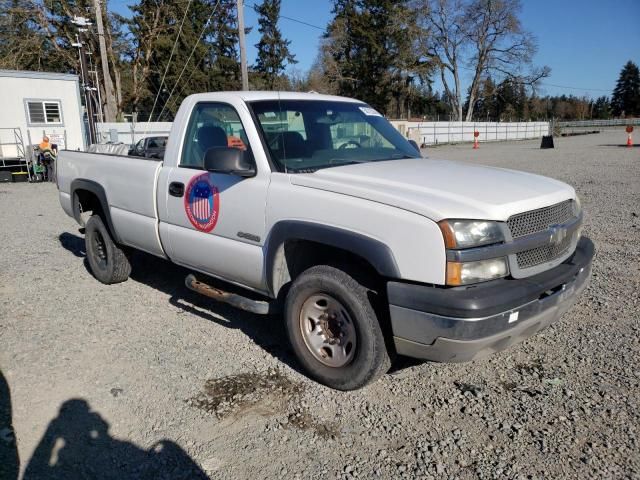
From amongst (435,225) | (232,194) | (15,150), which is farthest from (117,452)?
(15,150)

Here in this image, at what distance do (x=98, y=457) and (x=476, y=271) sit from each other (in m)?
2.34

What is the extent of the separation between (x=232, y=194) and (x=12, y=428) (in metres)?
2.05

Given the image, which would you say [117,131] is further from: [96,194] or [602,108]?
[602,108]

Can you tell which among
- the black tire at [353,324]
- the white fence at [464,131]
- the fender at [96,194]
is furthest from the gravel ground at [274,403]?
the white fence at [464,131]

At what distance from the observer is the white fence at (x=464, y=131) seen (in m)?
39.0

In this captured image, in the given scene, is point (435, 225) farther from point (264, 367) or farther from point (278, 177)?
point (264, 367)

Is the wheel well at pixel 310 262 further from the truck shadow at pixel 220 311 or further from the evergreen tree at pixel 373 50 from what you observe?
the evergreen tree at pixel 373 50

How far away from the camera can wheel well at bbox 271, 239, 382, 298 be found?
333cm

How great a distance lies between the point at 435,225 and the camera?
282 centimetres

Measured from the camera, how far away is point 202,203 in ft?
13.6

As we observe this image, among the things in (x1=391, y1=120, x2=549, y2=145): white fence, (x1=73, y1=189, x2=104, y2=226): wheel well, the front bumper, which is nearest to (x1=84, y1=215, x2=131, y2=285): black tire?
(x1=73, y1=189, x2=104, y2=226): wheel well

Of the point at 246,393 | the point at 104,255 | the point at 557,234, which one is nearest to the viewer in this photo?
the point at 557,234

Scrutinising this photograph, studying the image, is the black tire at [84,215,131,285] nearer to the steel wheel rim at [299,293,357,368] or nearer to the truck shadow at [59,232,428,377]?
the truck shadow at [59,232,428,377]

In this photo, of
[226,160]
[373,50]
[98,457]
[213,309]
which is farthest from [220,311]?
[373,50]
